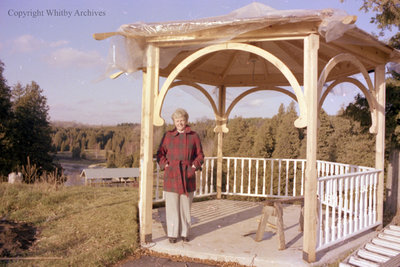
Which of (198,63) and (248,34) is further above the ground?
(198,63)

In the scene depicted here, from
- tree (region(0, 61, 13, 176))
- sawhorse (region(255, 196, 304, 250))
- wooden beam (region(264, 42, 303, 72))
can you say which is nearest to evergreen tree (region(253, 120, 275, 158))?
tree (region(0, 61, 13, 176))

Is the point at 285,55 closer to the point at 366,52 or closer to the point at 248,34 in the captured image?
the point at 366,52

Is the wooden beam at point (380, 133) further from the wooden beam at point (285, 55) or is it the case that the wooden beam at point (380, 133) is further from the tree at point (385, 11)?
the tree at point (385, 11)

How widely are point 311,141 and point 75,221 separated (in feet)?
13.4

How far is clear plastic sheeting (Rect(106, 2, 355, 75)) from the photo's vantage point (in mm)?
3438

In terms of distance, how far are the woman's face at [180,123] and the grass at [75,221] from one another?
1634 mm

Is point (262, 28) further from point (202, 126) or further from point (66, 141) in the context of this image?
point (66, 141)

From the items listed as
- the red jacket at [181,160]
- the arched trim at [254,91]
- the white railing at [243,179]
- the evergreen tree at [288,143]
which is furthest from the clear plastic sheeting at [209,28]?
the evergreen tree at [288,143]

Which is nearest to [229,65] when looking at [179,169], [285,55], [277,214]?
[285,55]

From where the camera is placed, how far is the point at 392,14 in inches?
256

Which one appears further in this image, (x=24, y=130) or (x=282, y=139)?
(x=24, y=130)

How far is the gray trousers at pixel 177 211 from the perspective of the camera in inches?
162

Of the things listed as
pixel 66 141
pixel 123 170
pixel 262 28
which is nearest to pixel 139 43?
pixel 262 28

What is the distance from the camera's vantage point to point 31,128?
27359 mm
